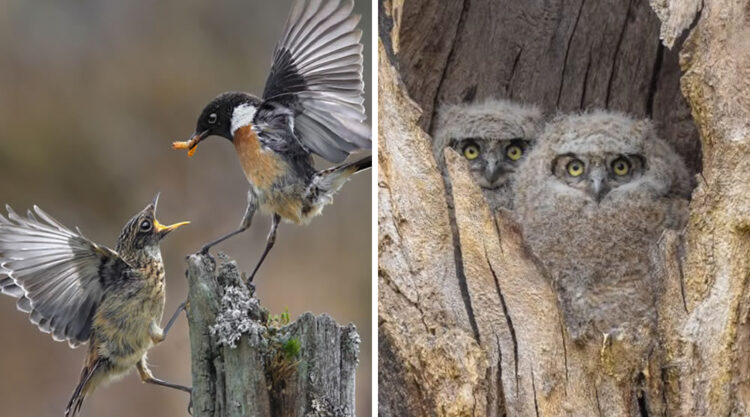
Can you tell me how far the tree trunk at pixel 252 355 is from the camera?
5.16 ft

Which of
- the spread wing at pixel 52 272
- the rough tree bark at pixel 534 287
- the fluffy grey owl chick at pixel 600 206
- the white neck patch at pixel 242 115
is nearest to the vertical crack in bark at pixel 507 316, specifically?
the rough tree bark at pixel 534 287

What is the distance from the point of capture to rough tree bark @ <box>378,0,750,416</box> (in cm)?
160

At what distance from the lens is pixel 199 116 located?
1650 mm

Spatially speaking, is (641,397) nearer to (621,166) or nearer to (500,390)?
(500,390)

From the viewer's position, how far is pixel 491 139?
6.09 ft

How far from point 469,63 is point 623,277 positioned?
50 centimetres

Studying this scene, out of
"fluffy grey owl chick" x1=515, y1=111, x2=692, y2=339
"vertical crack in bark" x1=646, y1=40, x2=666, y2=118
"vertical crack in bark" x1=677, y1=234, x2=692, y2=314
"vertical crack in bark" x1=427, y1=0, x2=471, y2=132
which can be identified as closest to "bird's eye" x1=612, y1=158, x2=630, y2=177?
"fluffy grey owl chick" x1=515, y1=111, x2=692, y2=339

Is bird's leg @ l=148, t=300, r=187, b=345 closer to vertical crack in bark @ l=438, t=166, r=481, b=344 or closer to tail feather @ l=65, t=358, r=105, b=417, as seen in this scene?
tail feather @ l=65, t=358, r=105, b=417

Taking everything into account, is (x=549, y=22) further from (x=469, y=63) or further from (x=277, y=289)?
(x=277, y=289)

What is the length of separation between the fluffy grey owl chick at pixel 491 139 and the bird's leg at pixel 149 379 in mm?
622

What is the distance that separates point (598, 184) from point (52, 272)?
951 mm

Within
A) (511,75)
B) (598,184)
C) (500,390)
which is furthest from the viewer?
(511,75)

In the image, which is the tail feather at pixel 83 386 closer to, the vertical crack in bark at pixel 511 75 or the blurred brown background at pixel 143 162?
the blurred brown background at pixel 143 162

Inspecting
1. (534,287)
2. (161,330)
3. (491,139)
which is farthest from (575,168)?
(161,330)
